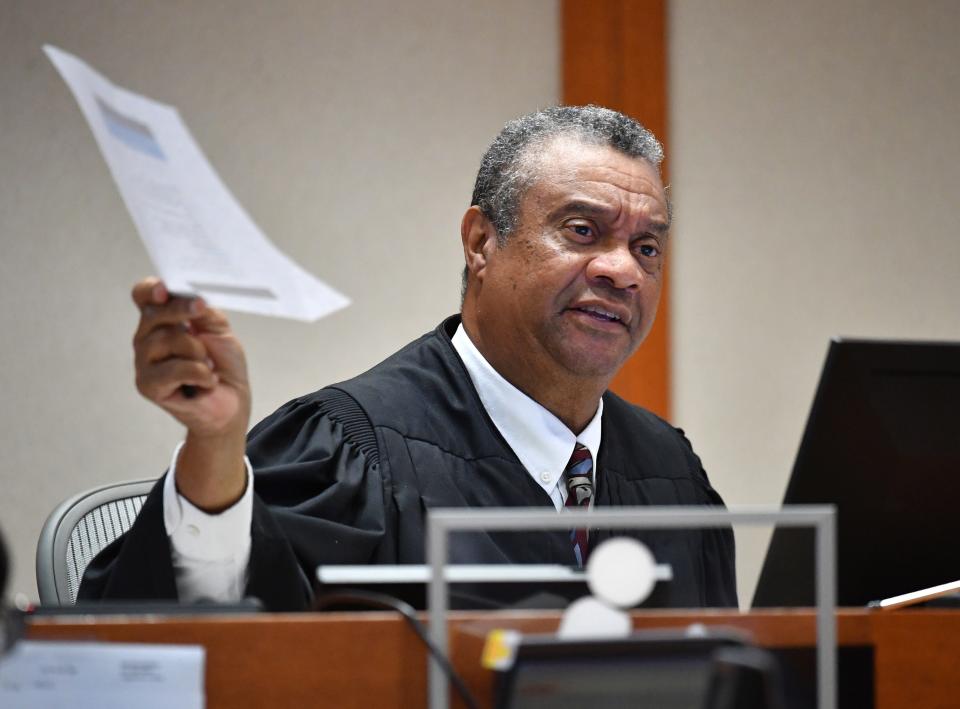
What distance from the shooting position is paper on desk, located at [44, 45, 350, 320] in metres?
0.93

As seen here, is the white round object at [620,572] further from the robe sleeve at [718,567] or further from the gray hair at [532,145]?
the gray hair at [532,145]

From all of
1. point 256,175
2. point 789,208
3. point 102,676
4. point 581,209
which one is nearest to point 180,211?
point 102,676

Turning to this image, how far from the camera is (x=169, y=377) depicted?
1204mm

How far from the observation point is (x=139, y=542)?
1.31 metres

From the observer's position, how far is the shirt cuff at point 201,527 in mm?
1305

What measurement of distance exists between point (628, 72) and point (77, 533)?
84.8 inches

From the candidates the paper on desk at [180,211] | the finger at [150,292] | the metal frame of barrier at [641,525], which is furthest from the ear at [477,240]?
the metal frame of barrier at [641,525]

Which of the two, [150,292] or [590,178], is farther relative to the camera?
[590,178]

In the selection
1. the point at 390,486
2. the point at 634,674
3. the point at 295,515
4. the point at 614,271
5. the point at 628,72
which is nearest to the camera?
the point at 634,674

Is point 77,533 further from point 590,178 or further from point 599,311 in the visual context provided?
point 590,178

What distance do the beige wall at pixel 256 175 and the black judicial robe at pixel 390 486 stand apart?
3.90 ft

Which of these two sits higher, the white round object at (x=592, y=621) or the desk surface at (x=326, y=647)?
the white round object at (x=592, y=621)

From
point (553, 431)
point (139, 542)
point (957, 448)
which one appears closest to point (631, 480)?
point (553, 431)

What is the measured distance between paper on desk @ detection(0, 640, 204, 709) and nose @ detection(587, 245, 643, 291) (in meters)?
1.20
